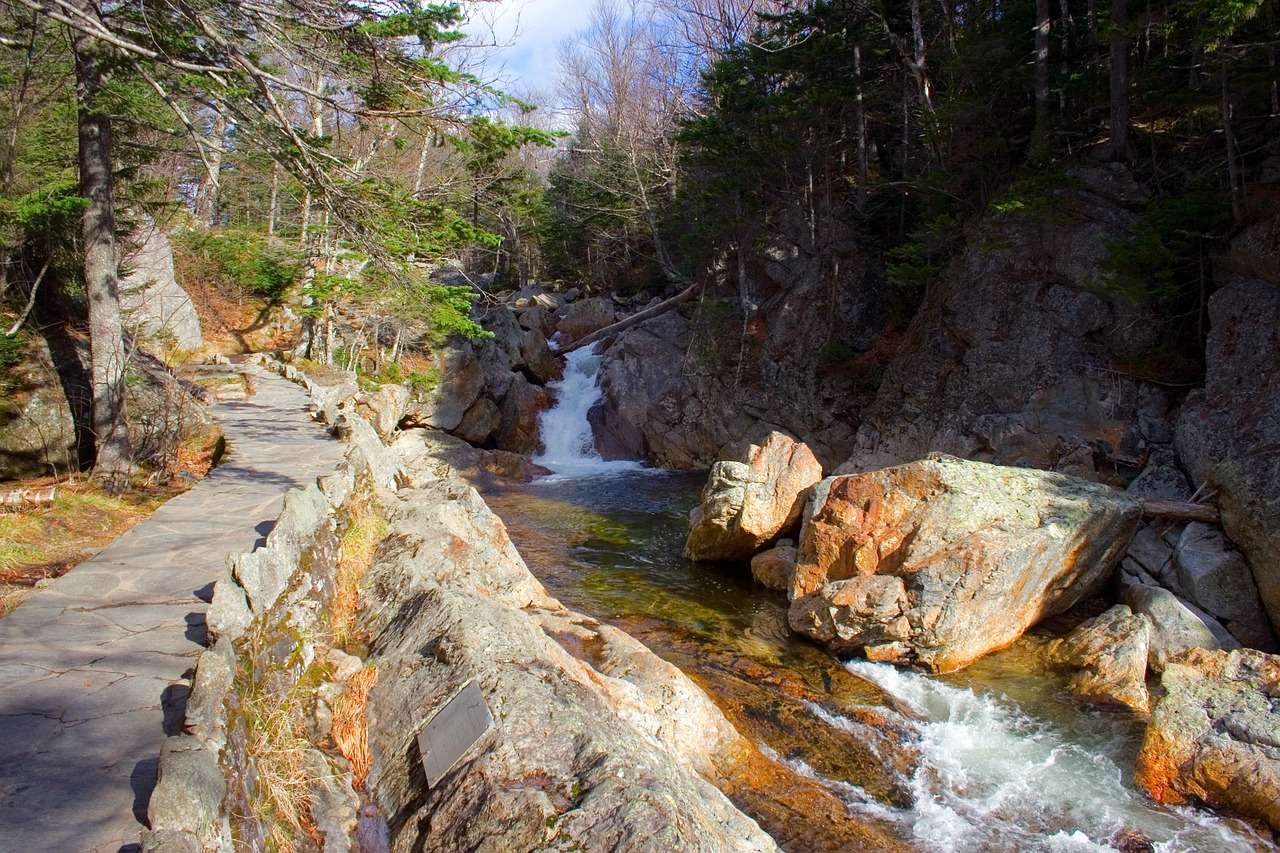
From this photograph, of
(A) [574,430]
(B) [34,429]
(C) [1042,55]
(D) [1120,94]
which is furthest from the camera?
(A) [574,430]

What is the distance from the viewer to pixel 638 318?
24.7 metres

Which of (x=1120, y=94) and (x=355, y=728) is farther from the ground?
(x=1120, y=94)

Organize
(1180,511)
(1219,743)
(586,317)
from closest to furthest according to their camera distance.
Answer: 1. (1219,743)
2. (1180,511)
3. (586,317)

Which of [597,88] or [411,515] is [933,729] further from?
[597,88]

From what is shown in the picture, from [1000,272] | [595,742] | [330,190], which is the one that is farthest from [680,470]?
[595,742]

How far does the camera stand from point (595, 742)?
13.2 feet

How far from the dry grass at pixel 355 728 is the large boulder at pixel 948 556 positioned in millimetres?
4917

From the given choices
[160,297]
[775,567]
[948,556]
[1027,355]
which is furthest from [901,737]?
[160,297]

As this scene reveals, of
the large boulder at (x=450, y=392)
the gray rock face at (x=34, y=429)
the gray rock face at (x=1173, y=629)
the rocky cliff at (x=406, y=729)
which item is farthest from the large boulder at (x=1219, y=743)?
the large boulder at (x=450, y=392)

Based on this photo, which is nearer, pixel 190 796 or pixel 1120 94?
pixel 190 796

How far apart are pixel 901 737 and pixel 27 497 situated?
779 cm

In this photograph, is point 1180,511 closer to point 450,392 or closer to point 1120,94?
point 1120,94

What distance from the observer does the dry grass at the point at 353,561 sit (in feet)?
17.4

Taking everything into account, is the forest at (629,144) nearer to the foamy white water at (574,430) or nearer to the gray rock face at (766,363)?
the gray rock face at (766,363)
